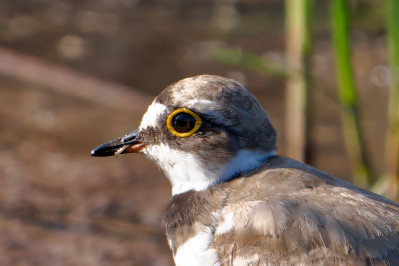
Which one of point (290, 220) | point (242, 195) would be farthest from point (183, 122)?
point (290, 220)

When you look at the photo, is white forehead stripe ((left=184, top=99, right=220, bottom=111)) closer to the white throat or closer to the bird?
the bird

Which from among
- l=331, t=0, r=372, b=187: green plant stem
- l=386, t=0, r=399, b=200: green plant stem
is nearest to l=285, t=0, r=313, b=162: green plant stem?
l=331, t=0, r=372, b=187: green plant stem

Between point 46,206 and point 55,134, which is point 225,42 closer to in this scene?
point 55,134

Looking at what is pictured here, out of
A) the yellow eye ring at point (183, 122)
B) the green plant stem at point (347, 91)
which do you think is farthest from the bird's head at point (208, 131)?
the green plant stem at point (347, 91)

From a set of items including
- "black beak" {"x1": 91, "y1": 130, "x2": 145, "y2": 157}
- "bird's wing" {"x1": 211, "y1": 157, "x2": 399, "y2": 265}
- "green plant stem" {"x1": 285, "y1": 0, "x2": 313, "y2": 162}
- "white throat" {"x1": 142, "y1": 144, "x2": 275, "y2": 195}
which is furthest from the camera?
"green plant stem" {"x1": 285, "y1": 0, "x2": 313, "y2": 162}

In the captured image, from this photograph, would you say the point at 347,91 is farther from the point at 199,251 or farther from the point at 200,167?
the point at 199,251
